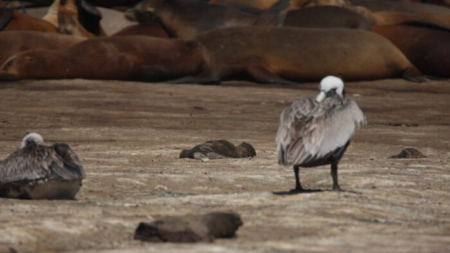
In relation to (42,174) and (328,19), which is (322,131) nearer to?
(42,174)

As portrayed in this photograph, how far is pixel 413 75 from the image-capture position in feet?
46.2

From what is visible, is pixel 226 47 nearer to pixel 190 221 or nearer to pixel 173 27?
pixel 173 27

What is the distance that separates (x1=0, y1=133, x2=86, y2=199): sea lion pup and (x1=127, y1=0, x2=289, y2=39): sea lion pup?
11.8 m

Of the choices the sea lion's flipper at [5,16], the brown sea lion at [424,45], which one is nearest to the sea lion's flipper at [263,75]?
the brown sea lion at [424,45]

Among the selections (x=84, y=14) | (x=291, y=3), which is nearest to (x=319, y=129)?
(x=84, y=14)

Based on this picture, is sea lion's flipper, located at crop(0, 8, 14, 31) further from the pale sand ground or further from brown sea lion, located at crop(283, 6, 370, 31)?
brown sea lion, located at crop(283, 6, 370, 31)

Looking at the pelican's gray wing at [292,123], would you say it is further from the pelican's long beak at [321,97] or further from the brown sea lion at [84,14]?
the brown sea lion at [84,14]

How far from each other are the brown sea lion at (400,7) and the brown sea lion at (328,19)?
129 inches

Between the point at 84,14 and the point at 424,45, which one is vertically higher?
the point at 424,45

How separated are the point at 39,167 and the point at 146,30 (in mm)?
12090

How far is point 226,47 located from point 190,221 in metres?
11.1

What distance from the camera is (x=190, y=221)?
3279 millimetres

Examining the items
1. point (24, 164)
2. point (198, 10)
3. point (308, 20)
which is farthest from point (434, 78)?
point (24, 164)

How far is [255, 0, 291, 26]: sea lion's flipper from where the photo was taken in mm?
15938
